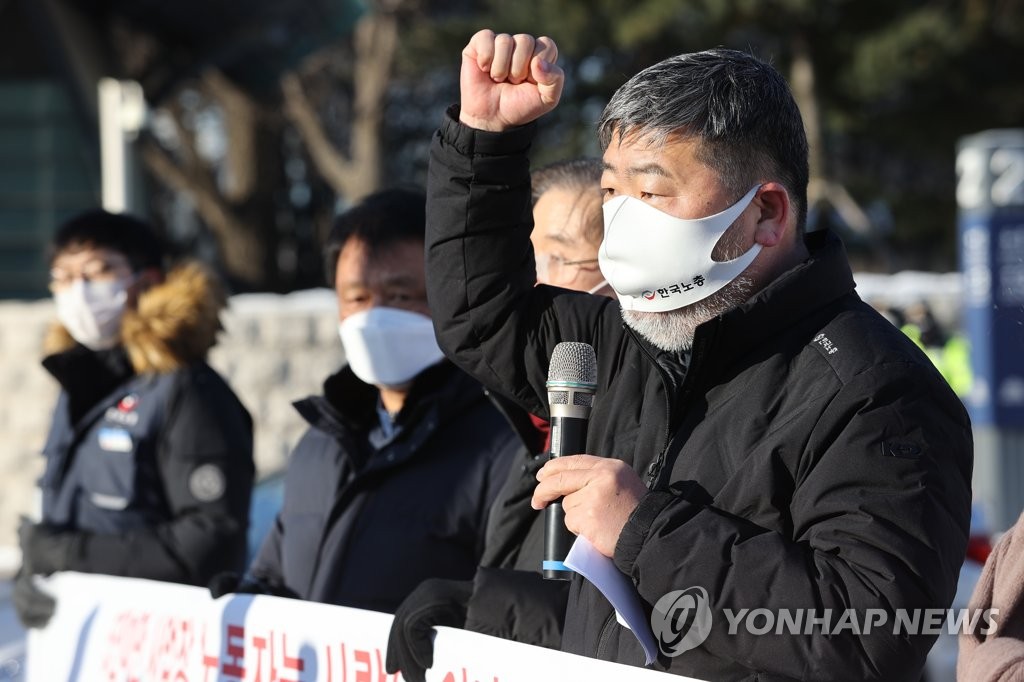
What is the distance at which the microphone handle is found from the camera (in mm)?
2201

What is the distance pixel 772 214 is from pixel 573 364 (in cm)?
39

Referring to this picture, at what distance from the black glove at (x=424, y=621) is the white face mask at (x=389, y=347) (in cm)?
84

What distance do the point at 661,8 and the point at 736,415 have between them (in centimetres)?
2306

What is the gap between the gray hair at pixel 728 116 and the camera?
2.27m

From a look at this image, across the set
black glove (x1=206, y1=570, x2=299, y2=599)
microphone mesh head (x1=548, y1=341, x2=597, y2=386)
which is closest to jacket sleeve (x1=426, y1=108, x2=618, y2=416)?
microphone mesh head (x1=548, y1=341, x2=597, y2=386)

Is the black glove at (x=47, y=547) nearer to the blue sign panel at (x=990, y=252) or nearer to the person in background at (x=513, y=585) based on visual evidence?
the person in background at (x=513, y=585)

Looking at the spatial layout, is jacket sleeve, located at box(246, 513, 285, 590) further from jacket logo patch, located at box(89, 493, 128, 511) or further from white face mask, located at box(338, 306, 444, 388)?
jacket logo patch, located at box(89, 493, 128, 511)

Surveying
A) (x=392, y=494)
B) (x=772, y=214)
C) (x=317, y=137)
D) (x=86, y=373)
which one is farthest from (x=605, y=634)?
(x=317, y=137)

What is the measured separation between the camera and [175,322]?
4.23 metres

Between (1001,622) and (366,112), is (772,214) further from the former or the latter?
(366,112)

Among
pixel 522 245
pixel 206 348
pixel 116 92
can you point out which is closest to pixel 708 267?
pixel 522 245

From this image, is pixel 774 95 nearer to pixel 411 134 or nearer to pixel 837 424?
pixel 837 424

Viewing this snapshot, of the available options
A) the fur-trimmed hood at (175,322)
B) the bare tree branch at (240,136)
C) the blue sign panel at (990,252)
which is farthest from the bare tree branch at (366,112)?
the fur-trimmed hood at (175,322)

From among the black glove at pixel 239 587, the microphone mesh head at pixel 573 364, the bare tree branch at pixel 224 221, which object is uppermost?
the bare tree branch at pixel 224 221
